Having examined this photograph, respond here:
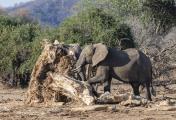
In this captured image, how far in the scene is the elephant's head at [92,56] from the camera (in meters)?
15.8

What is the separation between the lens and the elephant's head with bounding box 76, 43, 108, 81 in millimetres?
15805

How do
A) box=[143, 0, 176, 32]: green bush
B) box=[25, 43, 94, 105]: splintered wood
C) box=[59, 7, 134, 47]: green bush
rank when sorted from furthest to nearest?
box=[143, 0, 176, 32]: green bush < box=[59, 7, 134, 47]: green bush < box=[25, 43, 94, 105]: splintered wood

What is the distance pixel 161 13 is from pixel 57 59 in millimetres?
11705

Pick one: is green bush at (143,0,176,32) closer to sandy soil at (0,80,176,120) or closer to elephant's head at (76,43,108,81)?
elephant's head at (76,43,108,81)

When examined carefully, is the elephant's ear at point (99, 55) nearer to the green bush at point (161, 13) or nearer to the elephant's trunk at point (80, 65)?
the elephant's trunk at point (80, 65)

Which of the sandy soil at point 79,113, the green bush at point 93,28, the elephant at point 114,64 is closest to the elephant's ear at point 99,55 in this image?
the elephant at point 114,64

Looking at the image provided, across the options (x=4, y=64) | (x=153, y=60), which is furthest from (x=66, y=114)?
(x=4, y=64)

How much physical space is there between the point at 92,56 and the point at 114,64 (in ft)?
2.02

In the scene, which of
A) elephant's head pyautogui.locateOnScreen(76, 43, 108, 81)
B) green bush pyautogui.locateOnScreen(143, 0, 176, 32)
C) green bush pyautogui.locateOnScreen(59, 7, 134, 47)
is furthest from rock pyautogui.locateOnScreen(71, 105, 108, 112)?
green bush pyautogui.locateOnScreen(143, 0, 176, 32)

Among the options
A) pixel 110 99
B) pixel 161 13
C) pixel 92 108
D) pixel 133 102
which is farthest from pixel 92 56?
pixel 161 13

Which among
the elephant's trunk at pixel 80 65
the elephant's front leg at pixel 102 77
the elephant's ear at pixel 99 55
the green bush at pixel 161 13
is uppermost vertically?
the green bush at pixel 161 13

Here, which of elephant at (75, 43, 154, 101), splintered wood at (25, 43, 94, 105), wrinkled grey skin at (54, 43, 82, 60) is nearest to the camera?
splintered wood at (25, 43, 94, 105)

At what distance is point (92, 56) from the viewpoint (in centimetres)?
1598

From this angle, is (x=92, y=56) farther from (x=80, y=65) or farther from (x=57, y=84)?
(x=57, y=84)
